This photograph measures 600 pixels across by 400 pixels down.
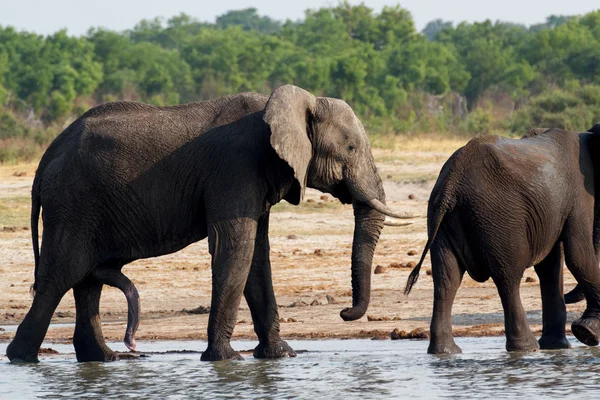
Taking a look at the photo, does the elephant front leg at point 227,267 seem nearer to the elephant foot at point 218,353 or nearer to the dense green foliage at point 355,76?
the elephant foot at point 218,353

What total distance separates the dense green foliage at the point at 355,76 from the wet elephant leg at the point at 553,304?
17.8 meters

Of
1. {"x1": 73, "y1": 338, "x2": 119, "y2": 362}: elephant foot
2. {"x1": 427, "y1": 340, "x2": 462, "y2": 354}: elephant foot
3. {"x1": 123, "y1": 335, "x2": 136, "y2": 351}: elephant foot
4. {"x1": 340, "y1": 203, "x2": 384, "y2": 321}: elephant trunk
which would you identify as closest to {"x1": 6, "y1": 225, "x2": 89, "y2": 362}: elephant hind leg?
{"x1": 73, "y1": 338, "x2": 119, "y2": 362}: elephant foot

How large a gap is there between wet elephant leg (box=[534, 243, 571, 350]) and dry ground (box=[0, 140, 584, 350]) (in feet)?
3.55

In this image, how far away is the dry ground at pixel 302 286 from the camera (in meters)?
10.2

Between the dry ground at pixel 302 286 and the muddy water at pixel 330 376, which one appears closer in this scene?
the muddy water at pixel 330 376

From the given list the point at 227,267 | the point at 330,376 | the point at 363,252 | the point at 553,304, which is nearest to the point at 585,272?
the point at 553,304

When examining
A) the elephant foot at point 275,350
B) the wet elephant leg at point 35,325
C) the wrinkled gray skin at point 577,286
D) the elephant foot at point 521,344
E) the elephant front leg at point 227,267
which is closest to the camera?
the elephant front leg at point 227,267

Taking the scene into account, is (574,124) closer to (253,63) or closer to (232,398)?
(253,63)

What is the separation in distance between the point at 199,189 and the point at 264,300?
850 mm

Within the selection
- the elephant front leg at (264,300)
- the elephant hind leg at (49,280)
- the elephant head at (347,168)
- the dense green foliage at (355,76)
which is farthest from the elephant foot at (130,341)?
the dense green foliage at (355,76)

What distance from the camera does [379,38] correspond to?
4800cm

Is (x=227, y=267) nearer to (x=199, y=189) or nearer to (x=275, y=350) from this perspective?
(x=199, y=189)

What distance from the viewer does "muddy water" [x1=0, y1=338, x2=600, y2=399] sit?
280 inches

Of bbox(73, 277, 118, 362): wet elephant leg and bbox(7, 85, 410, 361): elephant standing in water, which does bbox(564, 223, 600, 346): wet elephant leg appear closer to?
bbox(7, 85, 410, 361): elephant standing in water
